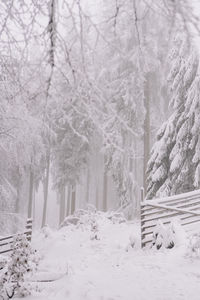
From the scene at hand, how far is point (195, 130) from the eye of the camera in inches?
462

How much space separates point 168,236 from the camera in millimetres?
7855

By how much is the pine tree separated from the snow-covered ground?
13.0 ft

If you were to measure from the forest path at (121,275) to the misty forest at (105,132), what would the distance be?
26mm

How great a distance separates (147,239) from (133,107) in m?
9.72

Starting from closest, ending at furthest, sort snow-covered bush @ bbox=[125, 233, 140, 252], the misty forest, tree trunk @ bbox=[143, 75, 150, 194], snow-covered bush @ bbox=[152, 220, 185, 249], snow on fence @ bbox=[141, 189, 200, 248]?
the misty forest → snow-covered bush @ bbox=[152, 220, 185, 249] → snow-covered bush @ bbox=[125, 233, 140, 252] → snow on fence @ bbox=[141, 189, 200, 248] → tree trunk @ bbox=[143, 75, 150, 194]

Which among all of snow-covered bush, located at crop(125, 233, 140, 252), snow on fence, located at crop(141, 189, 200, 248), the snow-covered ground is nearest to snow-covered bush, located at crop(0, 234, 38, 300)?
the snow-covered ground

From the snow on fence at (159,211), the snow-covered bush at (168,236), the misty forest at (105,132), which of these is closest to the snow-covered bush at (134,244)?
the misty forest at (105,132)

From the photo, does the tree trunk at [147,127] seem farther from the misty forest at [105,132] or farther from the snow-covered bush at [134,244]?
the snow-covered bush at [134,244]

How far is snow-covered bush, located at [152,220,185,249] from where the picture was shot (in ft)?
25.4

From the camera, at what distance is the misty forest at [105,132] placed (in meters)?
2.82

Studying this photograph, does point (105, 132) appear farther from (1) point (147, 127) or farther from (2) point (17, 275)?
(1) point (147, 127)

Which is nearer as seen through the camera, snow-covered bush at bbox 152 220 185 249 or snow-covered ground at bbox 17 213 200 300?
snow-covered ground at bbox 17 213 200 300

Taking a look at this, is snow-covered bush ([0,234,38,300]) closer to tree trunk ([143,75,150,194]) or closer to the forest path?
the forest path

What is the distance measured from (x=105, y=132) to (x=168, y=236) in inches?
210
